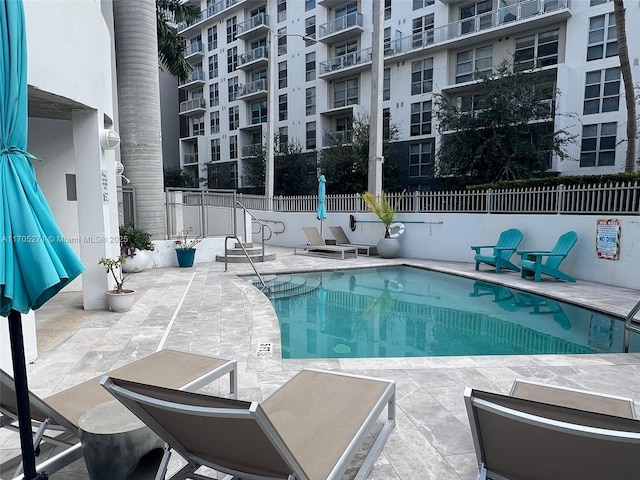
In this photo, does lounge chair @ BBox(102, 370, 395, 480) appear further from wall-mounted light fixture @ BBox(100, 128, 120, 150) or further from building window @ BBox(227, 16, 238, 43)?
building window @ BBox(227, 16, 238, 43)

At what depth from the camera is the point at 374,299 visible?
7.92 m

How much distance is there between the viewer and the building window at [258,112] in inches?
1245

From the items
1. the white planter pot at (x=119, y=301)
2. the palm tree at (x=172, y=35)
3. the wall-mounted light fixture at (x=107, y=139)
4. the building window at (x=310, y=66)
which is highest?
the building window at (x=310, y=66)

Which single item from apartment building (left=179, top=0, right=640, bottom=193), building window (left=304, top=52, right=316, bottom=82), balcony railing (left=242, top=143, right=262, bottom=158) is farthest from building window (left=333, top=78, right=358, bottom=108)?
balcony railing (left=242, top=143, right=262, bottom=158)

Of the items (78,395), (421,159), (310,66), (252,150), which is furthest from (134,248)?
(252,150)

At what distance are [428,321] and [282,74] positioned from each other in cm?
2753

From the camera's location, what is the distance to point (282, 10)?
29250 mm

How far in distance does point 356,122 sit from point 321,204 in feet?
36.9

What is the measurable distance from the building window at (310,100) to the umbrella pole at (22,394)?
27.7 metres

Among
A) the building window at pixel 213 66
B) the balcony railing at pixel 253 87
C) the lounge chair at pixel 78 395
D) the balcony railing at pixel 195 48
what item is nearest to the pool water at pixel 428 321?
the lounge chair at pixel 78 395

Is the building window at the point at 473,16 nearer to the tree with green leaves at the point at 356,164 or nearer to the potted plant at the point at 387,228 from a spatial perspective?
the tree with green leaves at the point at 356,164

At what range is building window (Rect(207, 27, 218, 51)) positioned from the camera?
3462 centimetres

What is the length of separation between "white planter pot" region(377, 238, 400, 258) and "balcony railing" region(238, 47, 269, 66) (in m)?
22.7

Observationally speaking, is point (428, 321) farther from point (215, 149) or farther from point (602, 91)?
point (215, 149)
